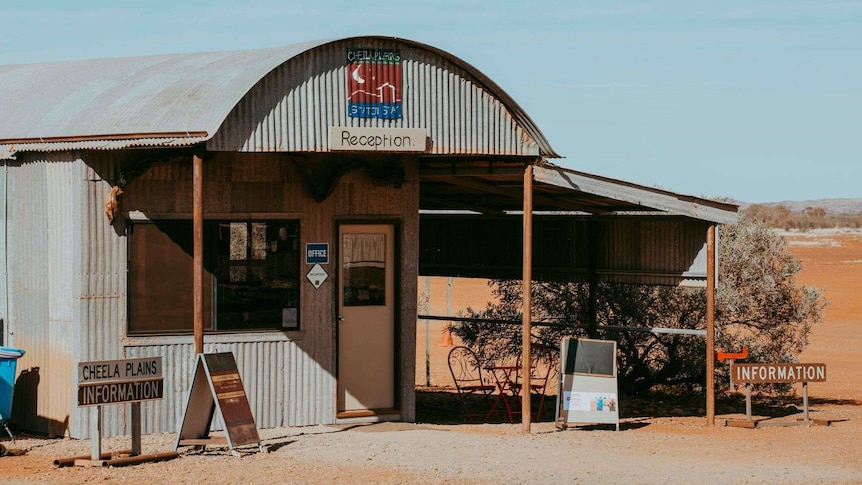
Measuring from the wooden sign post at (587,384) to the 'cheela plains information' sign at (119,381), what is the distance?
504 cm

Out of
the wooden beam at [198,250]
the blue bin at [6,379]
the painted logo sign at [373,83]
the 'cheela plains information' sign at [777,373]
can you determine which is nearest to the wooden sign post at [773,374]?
the 'cheela plains information' sign at [777,373]

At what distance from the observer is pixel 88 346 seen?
13242mm

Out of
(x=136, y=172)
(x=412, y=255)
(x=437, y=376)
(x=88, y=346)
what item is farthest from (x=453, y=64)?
(x=437, y=376)

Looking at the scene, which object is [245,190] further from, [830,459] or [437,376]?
[437,376]

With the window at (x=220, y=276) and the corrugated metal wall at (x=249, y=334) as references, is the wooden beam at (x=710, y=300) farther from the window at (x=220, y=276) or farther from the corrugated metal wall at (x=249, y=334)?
the window at (x=220, y=276)

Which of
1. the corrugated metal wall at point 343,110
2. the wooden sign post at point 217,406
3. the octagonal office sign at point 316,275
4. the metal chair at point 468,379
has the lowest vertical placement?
the metal chair at point 468,379

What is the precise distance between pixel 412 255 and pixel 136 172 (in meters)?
3.44

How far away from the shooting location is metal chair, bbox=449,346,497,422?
16922 mm

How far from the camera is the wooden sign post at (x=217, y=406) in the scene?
12266 millimetres

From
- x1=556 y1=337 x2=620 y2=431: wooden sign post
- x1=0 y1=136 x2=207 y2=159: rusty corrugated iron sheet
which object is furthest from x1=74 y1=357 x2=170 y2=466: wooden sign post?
x1=556 y1=337 x2=620 y2=431: wooden sign post

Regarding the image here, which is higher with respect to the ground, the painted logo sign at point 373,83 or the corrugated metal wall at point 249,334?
the painted logo sign at point 373,83

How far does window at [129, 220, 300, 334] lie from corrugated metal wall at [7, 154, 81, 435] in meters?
0.74

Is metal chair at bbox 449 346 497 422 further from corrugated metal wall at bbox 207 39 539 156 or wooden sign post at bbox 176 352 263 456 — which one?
wooden sign post at bbox 176 352 263 456

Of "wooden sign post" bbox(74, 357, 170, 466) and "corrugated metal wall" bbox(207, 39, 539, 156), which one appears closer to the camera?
"wooden sign post" bbox(74, 357, 170, 466)
